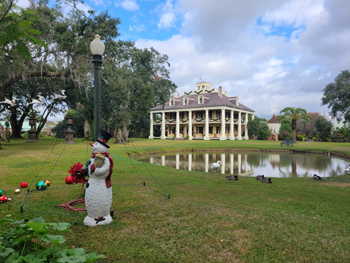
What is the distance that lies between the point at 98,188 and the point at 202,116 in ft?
136

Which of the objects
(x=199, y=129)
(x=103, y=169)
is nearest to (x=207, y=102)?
(x=199, y=129)

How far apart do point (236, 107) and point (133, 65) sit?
21.3 metres

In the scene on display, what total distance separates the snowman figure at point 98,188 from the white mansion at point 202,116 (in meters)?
37.7

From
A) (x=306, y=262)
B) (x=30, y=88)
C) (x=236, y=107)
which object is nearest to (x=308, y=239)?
(x=306, y=262)

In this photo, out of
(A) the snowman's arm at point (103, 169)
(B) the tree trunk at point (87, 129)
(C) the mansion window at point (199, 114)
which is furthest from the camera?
(C) the mansion window at point (199, 114)

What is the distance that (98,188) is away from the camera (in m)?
4.39

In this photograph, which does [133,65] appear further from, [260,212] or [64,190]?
[260,212]

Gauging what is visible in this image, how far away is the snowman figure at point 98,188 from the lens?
434 cm

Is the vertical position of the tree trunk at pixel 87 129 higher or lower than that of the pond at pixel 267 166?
higher

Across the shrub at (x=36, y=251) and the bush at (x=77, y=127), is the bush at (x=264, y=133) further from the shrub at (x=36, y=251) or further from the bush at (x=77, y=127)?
the shrub at (x=36, y=251)

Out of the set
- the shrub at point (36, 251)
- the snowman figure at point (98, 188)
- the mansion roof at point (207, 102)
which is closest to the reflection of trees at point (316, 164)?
the snowman figure at point (98, 188)

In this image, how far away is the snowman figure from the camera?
434 centimetres

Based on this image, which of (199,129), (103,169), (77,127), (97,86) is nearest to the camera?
(103,169)

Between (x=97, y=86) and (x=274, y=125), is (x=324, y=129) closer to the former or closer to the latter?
(x=274, y=125)
